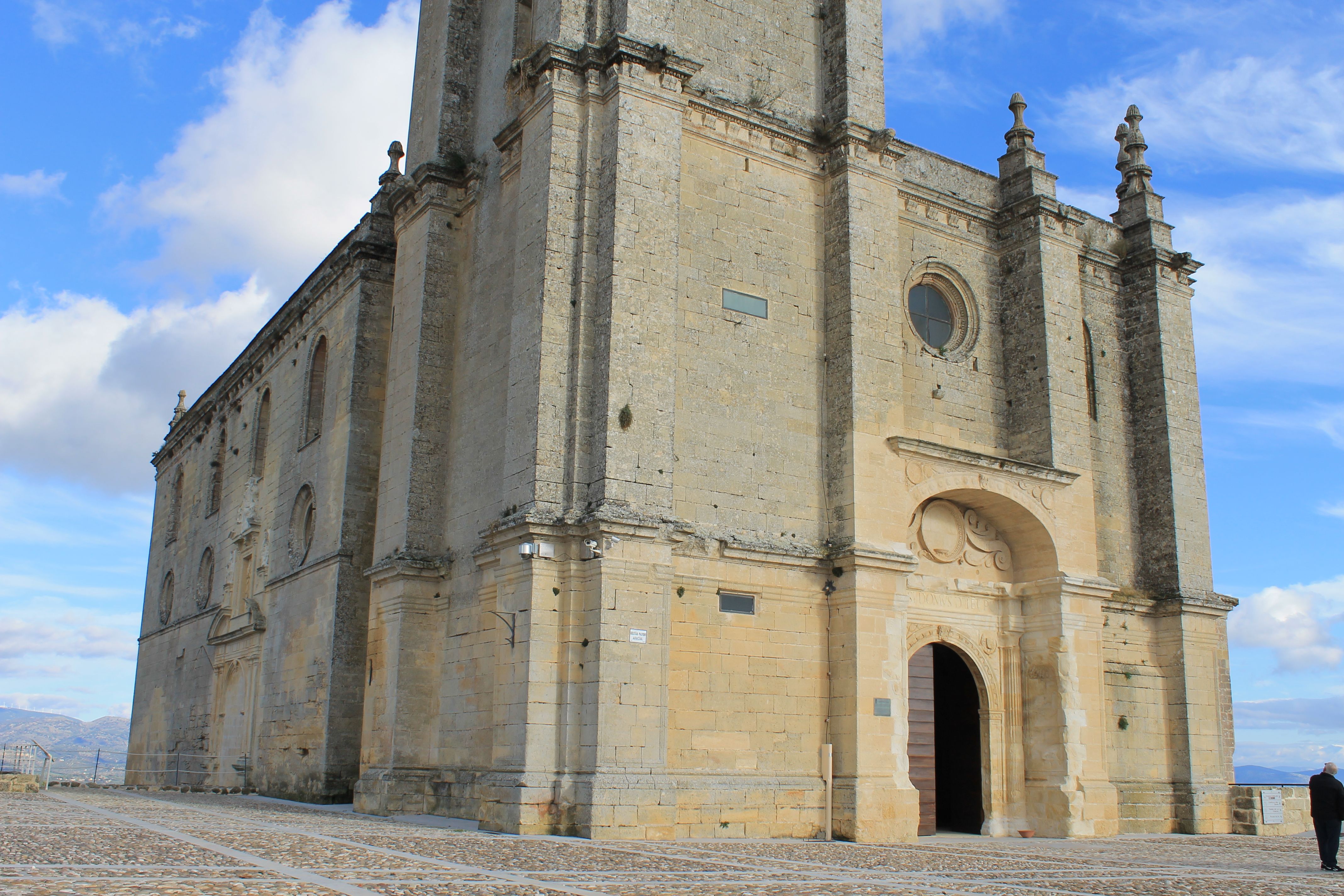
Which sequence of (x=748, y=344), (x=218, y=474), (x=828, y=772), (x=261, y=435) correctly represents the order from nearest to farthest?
(x=828, y=772), (x=748, y=344), (x=261, y=435), (x=218, y=474)

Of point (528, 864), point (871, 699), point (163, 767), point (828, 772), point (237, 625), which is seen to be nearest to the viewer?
point (528, 864)

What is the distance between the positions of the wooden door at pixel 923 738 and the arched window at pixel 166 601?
24.6m

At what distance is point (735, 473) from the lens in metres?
15.0

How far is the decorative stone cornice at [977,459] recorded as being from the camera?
52.5 feet

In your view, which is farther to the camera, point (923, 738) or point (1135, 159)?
point (1135, 159)

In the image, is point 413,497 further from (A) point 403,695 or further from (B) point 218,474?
(B) point 218,474

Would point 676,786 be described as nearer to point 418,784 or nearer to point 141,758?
point 418,784

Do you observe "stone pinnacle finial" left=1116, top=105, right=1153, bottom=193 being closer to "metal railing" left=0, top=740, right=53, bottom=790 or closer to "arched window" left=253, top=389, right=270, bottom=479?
"arched window" left=253, top=389, right=270, bottom=479

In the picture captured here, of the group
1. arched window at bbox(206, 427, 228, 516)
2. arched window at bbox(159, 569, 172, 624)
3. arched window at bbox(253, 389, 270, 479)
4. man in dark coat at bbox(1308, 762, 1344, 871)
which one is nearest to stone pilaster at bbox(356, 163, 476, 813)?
arched window at bbox(253, 389, 270, 479)

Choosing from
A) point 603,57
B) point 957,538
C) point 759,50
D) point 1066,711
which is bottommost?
point 1066,711

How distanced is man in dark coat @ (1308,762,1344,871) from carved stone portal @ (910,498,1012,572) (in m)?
5.78

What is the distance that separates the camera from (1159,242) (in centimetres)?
2106

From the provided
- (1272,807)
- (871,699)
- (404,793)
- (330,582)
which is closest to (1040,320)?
(871,699)

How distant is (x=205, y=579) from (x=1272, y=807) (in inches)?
987
